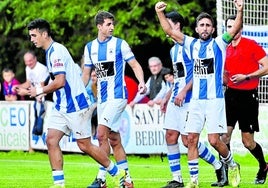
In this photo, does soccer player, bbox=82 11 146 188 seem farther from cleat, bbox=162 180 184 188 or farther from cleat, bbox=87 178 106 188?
cleat, bbox=162 180 184 188

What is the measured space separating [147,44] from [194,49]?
47.4 ft

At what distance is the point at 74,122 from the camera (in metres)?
14.9

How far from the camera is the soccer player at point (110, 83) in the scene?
1573 cm

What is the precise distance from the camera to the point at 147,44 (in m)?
29.6

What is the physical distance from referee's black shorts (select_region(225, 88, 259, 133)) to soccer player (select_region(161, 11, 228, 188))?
101cm

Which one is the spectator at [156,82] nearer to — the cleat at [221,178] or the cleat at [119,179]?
the cleat at [221,178]

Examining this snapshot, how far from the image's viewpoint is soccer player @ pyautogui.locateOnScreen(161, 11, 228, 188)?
52.0 ft

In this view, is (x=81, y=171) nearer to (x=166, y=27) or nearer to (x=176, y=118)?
(x=176, y=118)

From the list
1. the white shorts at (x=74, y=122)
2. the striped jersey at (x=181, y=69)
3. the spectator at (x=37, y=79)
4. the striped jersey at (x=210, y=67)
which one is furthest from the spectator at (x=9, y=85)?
the striped jersey at (x=210, y=67)

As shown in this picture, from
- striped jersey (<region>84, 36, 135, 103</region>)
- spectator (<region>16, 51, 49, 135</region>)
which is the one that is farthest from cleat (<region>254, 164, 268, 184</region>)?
spectator (<region>16, 51, 49, 135</region>)

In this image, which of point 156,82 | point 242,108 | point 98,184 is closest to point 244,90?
point 242,108

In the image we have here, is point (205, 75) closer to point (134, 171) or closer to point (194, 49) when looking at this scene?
point (194, 49)

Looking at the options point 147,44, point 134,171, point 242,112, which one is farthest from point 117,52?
point 147,44

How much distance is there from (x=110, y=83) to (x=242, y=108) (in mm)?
2341
